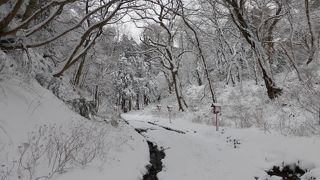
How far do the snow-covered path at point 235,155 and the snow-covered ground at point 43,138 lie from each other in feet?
3.22

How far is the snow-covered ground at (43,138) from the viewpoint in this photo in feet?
19.9

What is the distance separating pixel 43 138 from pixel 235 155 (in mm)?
5182

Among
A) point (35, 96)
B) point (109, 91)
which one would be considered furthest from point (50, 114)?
point (109, 91)

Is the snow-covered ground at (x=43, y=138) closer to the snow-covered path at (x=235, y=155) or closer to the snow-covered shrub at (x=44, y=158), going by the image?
the snow-covered shrub at (x=44, y=158)

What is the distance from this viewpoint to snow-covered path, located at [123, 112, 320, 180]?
26.7 feet

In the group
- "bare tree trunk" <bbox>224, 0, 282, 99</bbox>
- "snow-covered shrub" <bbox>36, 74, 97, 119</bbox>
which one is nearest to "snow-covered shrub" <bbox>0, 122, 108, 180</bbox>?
"snow-covered shrub" <bbox>36, 74, 97, 119</bbox>

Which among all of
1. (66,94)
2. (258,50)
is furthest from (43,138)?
(258,50)

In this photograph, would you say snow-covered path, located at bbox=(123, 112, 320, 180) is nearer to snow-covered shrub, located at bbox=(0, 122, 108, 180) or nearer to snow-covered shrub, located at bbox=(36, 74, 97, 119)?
snow-covered shrub, located at bbox=(0, 122, 108, 180)

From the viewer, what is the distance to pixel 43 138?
7238 millimetres

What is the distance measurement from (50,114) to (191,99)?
77.4 feet

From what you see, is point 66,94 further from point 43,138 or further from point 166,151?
point 43,138

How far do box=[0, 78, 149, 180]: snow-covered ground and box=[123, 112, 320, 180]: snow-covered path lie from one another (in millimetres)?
983

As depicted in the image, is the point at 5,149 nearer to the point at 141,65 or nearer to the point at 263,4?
the point at 263,4

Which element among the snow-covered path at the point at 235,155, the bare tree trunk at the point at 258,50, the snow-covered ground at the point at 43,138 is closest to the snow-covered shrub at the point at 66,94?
the snow-covered ground at the point at 43,138
